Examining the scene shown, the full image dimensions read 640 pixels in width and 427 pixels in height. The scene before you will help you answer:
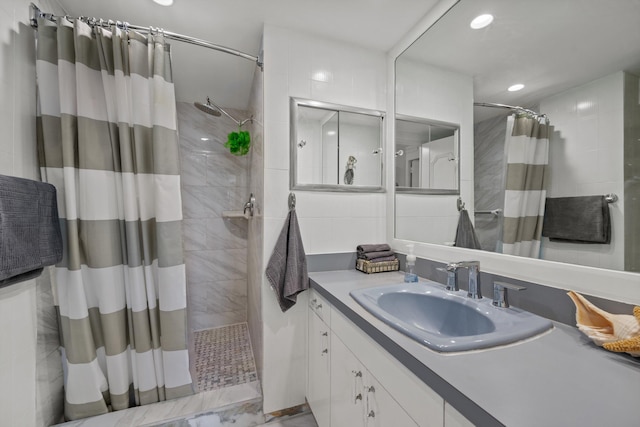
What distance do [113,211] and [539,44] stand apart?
6.69 ft

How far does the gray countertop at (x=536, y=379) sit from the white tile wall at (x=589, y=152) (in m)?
0.25

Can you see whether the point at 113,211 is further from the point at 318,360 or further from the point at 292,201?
the point at 318,360

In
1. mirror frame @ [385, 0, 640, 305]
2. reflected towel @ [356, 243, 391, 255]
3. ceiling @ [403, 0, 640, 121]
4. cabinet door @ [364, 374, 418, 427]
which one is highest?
ceiling @ [403, 0, 640, 121]

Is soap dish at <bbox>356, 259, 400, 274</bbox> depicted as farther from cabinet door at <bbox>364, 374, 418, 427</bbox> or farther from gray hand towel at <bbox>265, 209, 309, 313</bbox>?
cabinet door at <bbox>364, 374, 418, 427</bbox>

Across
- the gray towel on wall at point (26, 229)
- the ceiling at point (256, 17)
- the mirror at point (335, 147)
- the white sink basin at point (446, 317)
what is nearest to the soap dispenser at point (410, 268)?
the white sink basin at point (446, 317)

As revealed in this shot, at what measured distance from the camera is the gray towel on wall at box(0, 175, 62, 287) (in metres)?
0.88

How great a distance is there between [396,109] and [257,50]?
3.32 ft

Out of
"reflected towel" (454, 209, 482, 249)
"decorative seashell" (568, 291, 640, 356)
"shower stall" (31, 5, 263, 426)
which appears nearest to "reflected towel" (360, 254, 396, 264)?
"reflected towel" (454, 209, 482, 249)

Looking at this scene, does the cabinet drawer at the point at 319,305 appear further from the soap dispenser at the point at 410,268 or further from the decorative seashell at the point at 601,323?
the decorative seashell at the point at 601,323

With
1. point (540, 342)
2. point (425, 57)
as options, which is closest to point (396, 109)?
point (425, 57)

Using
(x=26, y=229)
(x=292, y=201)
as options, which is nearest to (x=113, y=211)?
(x=26, y=229)

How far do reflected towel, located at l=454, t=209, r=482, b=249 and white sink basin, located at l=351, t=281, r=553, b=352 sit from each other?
0.76 ft

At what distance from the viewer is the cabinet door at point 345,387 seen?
86 cm

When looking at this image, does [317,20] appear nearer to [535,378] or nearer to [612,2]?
[612,2]
